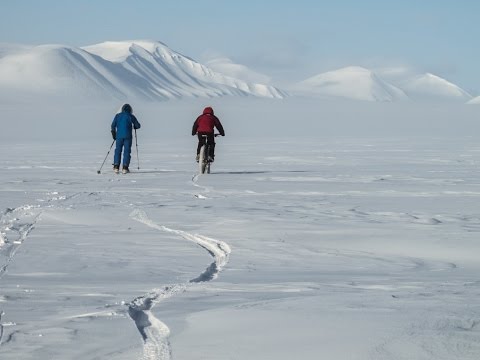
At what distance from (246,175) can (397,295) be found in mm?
12213

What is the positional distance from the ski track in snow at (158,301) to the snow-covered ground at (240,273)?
0.03 ft

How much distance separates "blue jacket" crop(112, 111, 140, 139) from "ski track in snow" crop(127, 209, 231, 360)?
33.8 feet

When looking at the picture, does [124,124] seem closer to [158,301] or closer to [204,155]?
[204,155]

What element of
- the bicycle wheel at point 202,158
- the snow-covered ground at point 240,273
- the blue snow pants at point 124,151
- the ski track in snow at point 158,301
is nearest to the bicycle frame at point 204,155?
the bicycle wheel at point 202,158

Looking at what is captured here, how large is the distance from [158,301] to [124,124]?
13.5 m

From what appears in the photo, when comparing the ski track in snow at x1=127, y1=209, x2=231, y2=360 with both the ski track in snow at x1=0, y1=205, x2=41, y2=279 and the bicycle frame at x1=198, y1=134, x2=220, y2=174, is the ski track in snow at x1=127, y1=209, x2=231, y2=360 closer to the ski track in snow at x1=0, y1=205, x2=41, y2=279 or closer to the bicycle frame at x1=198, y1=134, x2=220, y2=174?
the ski track in snow at x1=0, y1=205, x2=41, y2=279

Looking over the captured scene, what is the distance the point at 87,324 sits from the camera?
4172 mm

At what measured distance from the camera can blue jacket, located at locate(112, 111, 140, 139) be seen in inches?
709

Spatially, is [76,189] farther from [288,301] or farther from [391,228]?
[288,301]

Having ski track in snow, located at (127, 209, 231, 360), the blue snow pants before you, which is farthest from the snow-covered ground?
the blue snow pants

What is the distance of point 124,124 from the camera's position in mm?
18094

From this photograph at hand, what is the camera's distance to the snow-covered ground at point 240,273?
378cm

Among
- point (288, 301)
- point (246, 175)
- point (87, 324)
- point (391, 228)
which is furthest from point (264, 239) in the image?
point (246, 175)

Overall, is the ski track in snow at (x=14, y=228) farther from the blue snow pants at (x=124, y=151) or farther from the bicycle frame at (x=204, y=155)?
the blue snow pants at (x=124, y=151)
